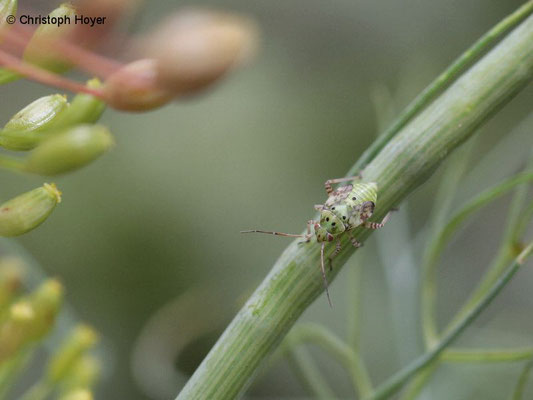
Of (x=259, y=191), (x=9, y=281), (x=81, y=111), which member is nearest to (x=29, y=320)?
(x=9, y=281)

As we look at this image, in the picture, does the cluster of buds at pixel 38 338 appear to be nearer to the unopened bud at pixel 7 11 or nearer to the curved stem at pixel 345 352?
the curved stem at pixel 345 352

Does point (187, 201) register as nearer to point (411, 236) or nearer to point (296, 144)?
point (296, 144)

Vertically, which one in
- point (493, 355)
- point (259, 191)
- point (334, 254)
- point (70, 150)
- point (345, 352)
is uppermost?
point (259, 191)

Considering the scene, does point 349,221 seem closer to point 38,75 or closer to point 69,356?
point 69,356

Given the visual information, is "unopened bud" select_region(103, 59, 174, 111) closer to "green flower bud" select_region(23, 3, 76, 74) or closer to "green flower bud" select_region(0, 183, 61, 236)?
"green flower bud" select_region(23, 3, 76, 74)

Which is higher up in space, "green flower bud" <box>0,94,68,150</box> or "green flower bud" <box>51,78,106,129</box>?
"green flower bud" <box>0,94,68,150</box>

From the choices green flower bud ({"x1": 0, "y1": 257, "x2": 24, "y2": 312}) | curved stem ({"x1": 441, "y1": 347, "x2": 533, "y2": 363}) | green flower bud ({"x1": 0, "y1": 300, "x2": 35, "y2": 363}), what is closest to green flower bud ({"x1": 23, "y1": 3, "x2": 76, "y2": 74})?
green flower bud ({"x1": 0, "y1": 300, "x2": 35, "y2": 363})
